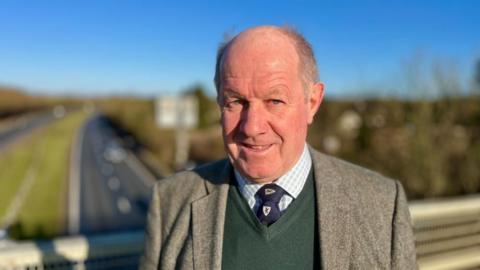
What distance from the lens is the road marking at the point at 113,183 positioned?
31.0 meters

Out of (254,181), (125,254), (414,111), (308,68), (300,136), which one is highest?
(308,68)

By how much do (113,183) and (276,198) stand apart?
1279 inches

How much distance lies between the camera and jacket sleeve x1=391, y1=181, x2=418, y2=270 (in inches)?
61.7

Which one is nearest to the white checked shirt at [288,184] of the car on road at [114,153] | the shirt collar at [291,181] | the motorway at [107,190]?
the shirt collar at [291,181]

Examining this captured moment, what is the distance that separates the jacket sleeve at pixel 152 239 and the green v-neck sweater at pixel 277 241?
9.7 inches

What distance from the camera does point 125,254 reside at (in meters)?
2.50

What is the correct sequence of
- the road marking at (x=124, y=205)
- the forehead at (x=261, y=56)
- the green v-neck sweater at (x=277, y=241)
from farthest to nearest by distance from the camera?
the road marking at (x=124, y=205) < the green v-neck sweater at (x=277, y=241) < the forehead at (x=261, y=56)

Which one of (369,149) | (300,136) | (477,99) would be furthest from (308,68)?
(369,149)

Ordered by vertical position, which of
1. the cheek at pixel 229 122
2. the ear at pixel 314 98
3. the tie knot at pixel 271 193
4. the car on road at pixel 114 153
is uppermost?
the ear at pixel 314 98

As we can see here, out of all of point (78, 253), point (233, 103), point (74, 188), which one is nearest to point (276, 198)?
point (233, 103)

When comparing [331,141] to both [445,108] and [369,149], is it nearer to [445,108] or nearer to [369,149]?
[369,149]

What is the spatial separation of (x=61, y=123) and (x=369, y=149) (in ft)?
151

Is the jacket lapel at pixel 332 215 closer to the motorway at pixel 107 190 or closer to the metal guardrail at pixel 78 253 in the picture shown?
the metal guardrail at pixel 78 253

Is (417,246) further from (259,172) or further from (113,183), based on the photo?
(113,183)
